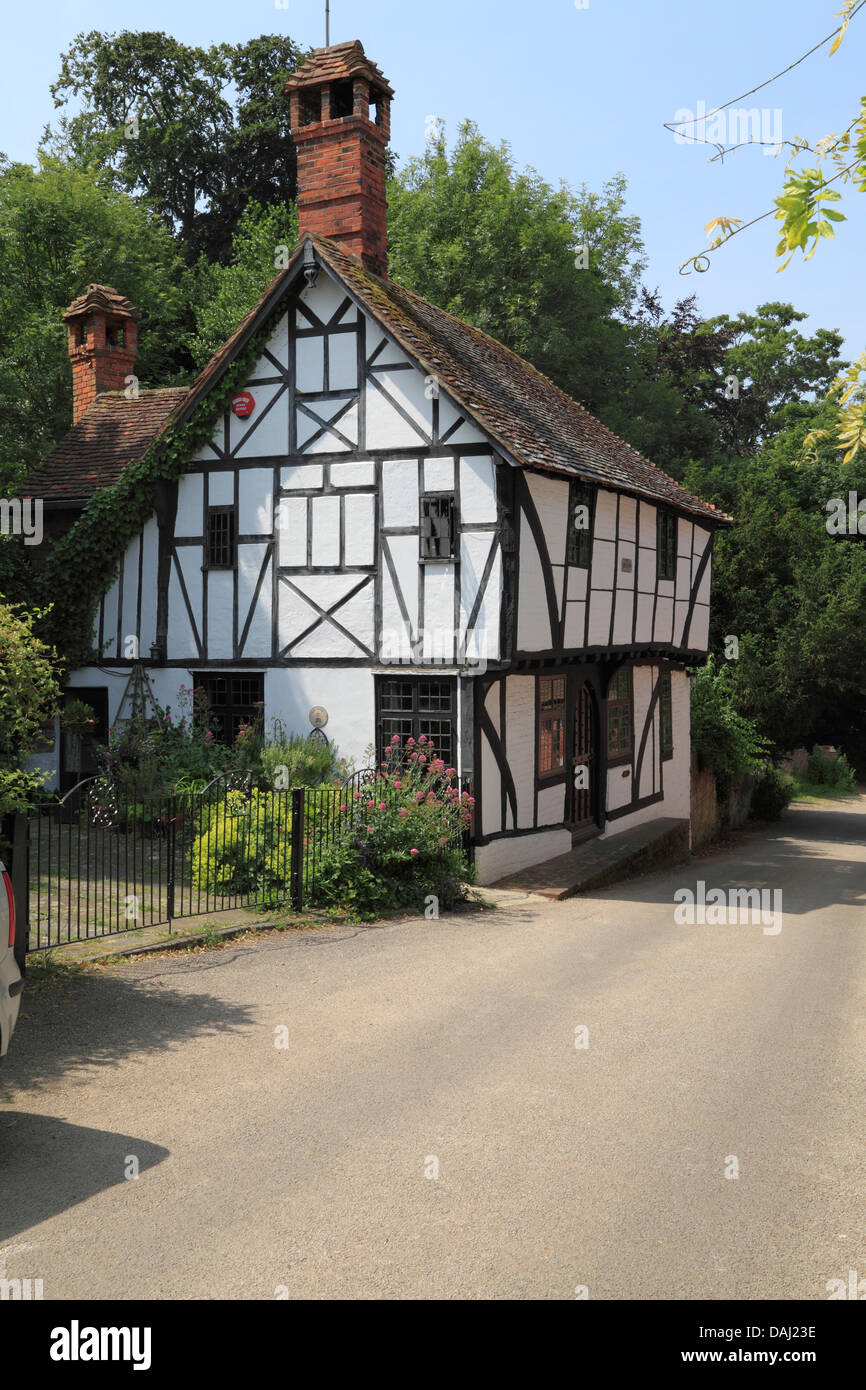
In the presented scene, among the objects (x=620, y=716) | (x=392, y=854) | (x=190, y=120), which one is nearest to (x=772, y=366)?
(x=190, y=120)

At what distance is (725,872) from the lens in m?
19.8

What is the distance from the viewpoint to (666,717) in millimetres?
23734

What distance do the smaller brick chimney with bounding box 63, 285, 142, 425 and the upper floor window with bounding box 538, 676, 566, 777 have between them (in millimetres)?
11358

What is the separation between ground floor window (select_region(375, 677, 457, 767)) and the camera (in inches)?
596

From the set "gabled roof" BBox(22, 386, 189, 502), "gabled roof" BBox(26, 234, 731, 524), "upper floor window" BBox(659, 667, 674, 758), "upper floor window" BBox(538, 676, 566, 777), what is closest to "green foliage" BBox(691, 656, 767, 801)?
"upper floor window" BBox(659, 667, 674, 758)

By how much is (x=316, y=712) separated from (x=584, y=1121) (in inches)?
418

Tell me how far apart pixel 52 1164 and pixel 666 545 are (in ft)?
57.5

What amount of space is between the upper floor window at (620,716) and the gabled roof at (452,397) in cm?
332

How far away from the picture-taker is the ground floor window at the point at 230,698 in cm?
1711

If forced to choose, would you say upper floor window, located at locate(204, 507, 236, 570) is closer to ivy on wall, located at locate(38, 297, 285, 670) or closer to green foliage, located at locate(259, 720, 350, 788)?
ivy on wall, located at locate(38, 297, 285, 670)

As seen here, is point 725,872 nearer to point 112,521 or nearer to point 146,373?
point 112,521

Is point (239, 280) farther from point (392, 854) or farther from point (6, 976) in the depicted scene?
point (6, 976)

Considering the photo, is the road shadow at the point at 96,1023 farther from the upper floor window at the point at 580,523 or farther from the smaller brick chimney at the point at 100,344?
the smaller brick chimney at the point at 100,344
